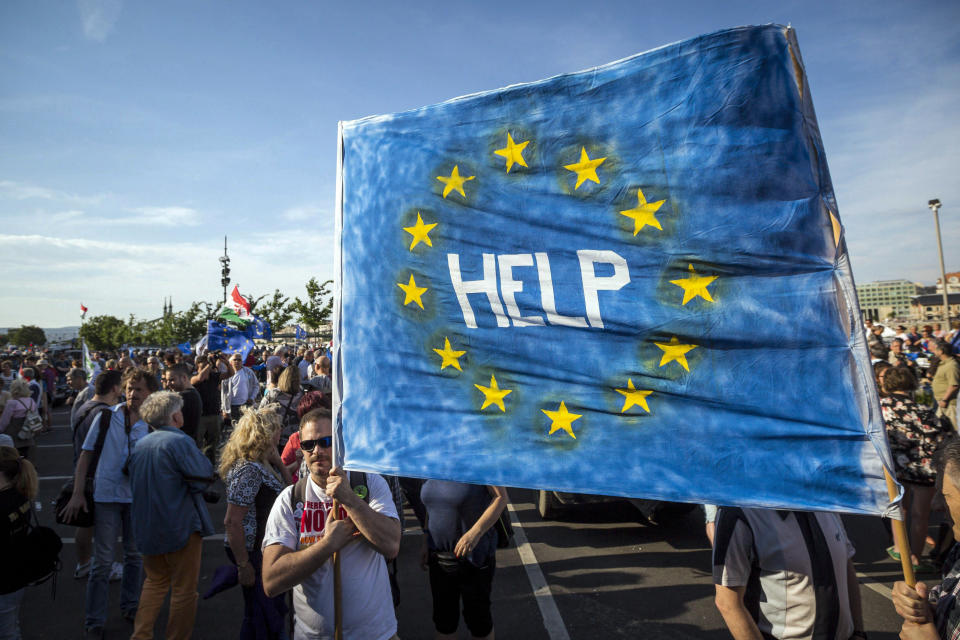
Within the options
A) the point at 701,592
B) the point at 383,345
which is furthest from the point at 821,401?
the point at 701,592

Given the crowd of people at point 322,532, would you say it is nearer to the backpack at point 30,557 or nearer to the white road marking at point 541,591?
the backpack at point 30,557

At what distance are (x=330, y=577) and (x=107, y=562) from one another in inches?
112

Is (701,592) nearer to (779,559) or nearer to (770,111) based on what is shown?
(779,559)

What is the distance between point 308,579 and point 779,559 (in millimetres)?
2102

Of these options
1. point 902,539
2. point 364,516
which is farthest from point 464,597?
point 902,539

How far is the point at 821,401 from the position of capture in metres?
2.01

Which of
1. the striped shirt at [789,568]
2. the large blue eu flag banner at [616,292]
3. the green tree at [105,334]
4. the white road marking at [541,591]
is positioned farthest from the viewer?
the green tree at [105,334]

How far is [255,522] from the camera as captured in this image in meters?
3.56

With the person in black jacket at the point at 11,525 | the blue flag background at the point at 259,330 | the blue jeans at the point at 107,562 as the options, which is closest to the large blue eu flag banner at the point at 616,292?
the person in black jacket at the point at 11,525

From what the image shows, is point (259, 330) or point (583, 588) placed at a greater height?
point (259, 330)

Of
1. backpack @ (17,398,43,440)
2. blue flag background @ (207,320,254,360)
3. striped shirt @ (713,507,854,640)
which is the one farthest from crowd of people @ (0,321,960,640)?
blue flag background @ (207,320,254,360)

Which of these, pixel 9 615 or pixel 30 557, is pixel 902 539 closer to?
pixel 30 557

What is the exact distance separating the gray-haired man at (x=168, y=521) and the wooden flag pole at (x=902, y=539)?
393 cm

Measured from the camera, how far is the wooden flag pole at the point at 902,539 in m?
1.72
